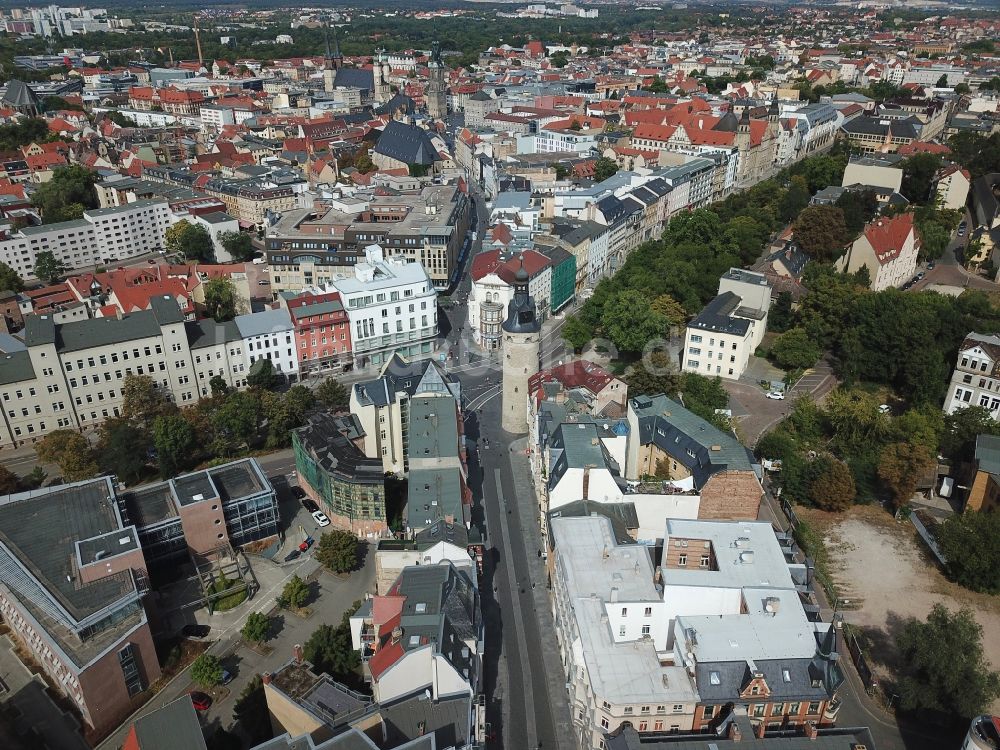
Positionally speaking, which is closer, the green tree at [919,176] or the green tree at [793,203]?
the green tree at [793,203]

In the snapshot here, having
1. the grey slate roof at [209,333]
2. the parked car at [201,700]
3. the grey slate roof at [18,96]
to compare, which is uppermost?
the grey slate roof at [18,96]

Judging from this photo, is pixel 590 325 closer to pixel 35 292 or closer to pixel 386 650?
pixel 386 650

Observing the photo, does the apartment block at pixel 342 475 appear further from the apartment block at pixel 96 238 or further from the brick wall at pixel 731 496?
the apartment block at pixel 96 238

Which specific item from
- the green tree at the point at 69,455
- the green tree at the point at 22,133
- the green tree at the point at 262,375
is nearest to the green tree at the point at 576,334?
the green tree at the point at 262,375

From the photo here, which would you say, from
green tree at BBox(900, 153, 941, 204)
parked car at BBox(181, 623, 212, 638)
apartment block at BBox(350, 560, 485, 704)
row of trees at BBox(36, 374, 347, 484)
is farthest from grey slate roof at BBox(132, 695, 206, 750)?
green tree at BBox(900, 153, 941, 204)

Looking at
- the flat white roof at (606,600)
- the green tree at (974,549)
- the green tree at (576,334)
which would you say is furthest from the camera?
the green tree at (576,334)
